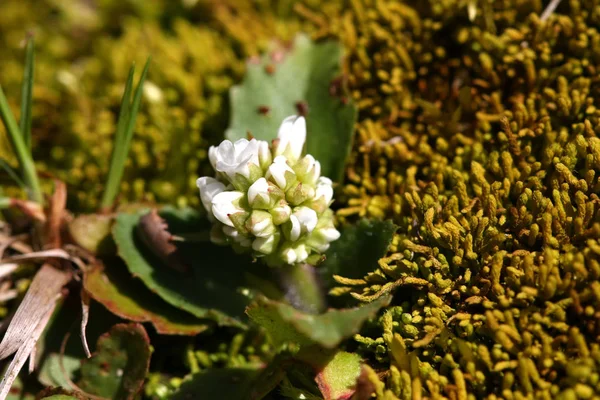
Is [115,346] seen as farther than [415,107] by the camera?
No

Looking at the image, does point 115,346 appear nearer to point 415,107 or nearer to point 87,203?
point 87,203

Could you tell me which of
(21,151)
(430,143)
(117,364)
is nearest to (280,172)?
(430,143)

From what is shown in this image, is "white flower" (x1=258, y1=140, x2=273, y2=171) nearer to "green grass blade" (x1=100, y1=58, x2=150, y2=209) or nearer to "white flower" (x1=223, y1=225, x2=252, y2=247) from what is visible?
"white flower" (x1=223, y1=225, x2=252, y2=247)

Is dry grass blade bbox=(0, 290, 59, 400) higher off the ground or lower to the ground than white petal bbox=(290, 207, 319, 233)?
lower

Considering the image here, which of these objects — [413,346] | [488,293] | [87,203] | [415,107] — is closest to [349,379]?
[413,346]

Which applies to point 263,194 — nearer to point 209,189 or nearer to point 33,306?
point 209,189

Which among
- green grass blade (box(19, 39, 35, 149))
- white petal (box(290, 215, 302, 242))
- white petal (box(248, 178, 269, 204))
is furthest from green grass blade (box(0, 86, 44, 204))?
white petal (box(290, 215, 302, 242))
